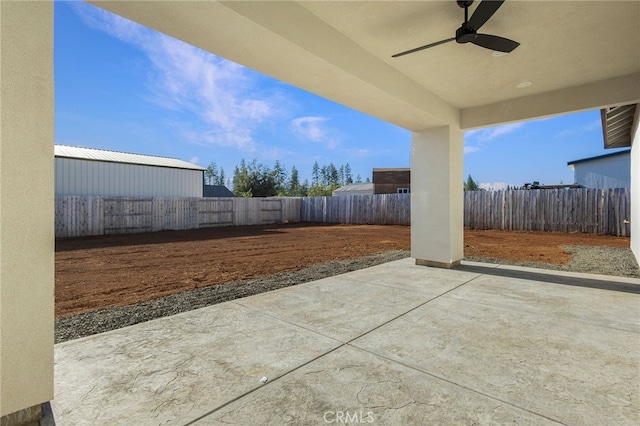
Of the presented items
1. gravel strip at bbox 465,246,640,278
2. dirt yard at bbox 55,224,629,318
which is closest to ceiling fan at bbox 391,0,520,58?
gravel strip at bbox 465,246,640,278

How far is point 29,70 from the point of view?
1.35 metres

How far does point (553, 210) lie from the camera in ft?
33.8

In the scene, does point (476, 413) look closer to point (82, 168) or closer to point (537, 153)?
point (82, 168)

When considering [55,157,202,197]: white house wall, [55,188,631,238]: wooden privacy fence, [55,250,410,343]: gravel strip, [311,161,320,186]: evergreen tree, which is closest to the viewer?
[55,250,410,343]: gravel strip

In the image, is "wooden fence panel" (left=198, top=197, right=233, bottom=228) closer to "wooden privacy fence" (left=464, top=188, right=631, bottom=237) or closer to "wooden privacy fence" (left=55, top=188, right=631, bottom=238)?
"wooden privacy fence" (left=55, top=188, right=631, bottom=238)

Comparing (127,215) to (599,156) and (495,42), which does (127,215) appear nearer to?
(495,42)

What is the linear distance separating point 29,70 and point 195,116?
3978 centimetres

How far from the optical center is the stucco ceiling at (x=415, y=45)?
221 centimetres

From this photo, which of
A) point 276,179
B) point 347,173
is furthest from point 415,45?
point 347,173

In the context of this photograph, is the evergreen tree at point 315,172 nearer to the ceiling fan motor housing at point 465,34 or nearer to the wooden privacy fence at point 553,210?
the wooden privacy fence at point 553,210

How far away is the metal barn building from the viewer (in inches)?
512

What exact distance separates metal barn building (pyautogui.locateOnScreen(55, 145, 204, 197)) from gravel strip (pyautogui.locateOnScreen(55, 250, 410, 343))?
43.0ft

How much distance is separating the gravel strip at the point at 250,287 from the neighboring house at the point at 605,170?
11.6 m

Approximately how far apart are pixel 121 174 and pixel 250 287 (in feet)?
47.5
